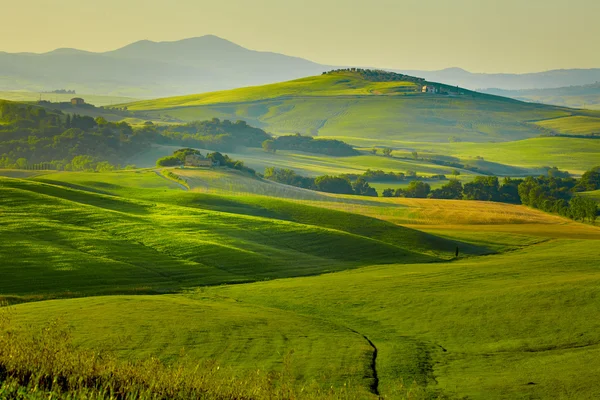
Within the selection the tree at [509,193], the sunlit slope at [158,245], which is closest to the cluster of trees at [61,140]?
the tree at [509,193]

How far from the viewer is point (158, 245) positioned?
5119 cm

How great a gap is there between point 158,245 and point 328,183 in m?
96.9

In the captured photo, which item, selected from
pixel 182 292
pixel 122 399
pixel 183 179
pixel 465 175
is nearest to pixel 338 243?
pixel 182 292

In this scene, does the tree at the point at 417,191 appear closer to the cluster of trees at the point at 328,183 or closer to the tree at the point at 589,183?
the cluster of trees at the point at 328,183

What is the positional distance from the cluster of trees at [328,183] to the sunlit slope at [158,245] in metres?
67.4

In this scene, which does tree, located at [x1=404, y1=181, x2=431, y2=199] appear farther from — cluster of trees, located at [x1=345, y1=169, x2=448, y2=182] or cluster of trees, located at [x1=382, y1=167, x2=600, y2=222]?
cluster of trees, located at [x1=345, y1=169, x2=448, y2=182]

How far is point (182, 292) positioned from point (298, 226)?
86.9ft

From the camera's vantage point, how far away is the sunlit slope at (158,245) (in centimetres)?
4169

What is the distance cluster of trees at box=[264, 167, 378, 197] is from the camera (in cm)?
14612

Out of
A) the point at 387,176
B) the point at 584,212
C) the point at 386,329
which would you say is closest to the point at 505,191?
the point at 387,176

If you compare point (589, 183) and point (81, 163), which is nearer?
point (589, 183)

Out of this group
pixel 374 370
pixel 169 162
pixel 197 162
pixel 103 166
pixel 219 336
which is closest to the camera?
pixel 374 370

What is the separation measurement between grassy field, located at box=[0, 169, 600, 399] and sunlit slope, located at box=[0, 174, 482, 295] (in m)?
0.17

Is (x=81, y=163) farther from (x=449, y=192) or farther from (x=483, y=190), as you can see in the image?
(x=483, y=190)
